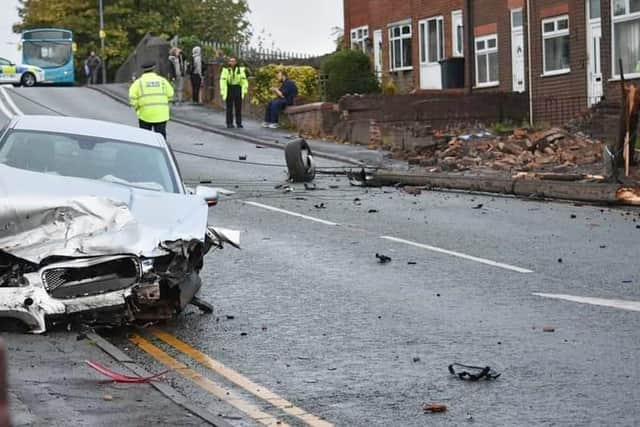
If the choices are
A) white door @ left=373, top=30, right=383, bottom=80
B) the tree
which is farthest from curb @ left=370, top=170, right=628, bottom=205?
the tree

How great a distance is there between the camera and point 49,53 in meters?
66.8

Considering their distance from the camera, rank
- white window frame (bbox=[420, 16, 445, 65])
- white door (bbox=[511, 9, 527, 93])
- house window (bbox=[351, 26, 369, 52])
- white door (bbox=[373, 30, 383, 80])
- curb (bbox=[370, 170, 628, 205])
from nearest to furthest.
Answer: curb (bbox=[370, 170, 628, 205]) → white door (bbox=[511, 9, 527, 93]) → white window frame (bbox=[420, 16, 445, 65]) → white door (bbox=[373, 30, 383, 80]) → house window (bbox=[351, 26, 369, 52])

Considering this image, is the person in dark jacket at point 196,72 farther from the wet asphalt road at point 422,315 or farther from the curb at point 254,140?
the wet asphalt road at point 422,315

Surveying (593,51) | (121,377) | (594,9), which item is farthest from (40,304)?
(594,9)

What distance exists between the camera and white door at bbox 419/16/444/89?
44906 millimetres

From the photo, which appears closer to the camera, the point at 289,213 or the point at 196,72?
the point at 289,213

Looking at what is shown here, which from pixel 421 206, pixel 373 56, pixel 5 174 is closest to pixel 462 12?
pixel 373 56

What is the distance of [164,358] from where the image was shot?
8.84 meters

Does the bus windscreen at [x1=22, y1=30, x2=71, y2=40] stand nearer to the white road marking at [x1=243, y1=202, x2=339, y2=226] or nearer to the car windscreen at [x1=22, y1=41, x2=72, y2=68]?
the car windscreen at [x1=22, y1=41, x2=72, y2=68]

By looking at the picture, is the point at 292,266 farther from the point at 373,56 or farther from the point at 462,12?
the point at 373,56

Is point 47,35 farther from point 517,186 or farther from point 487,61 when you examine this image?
point 517,186

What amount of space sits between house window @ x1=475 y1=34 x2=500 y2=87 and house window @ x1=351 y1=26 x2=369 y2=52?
9.93m

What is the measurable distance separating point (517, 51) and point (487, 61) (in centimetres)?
204

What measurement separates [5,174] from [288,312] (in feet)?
7.88
